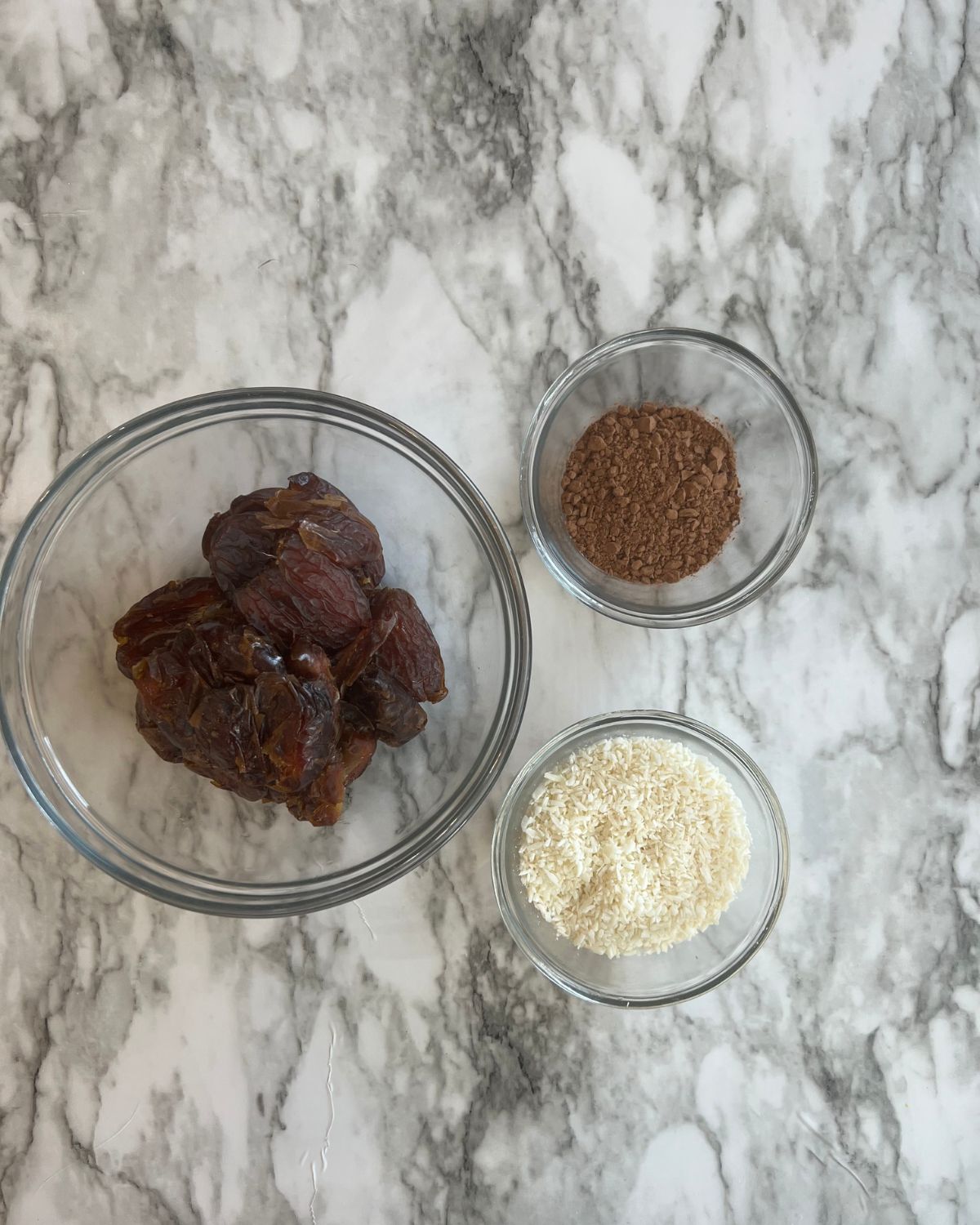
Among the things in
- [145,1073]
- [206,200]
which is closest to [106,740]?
[145,1073]

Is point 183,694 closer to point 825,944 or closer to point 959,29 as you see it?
point 825,944

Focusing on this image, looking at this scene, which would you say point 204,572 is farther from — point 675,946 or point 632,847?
point 675,946

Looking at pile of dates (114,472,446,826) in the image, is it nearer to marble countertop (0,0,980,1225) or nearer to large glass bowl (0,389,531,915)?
large glass bowl (0,389,531,915)

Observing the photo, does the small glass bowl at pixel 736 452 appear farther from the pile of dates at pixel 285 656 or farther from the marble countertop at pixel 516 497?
the pile of dates at pixel 285 656

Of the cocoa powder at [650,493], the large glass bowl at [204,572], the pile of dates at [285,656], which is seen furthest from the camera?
the cocoa powder at [650,493]

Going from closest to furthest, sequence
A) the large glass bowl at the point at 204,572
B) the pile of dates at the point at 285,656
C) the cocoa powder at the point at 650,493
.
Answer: the pile of dates at the point at 285,656, the large glass bowl at the point at 204,572, the cocoa powder at the point at 650,493

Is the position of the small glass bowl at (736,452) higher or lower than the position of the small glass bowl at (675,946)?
higher

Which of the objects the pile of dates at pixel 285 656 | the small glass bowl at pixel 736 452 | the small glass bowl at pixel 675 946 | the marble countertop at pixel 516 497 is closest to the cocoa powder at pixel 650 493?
the small glass bowl at pixel 736 452

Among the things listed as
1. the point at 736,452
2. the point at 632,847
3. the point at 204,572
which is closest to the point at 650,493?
the point at 736,452
